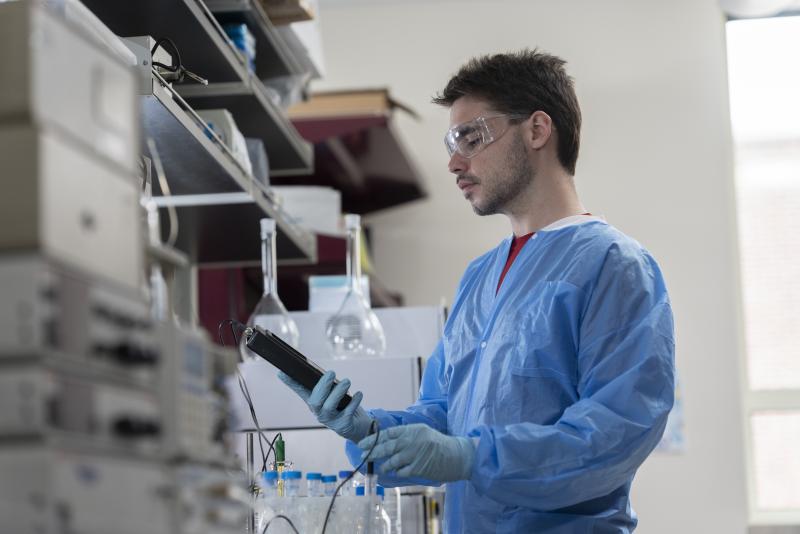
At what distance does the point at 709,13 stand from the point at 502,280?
3214 millimetres

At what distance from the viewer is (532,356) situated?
6.45ft

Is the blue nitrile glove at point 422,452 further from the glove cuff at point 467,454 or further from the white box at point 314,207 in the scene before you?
the white box at point 314,207

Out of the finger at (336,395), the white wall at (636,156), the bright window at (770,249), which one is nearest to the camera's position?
the finger at (336,395)

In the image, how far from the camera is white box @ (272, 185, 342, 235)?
3.90 metres

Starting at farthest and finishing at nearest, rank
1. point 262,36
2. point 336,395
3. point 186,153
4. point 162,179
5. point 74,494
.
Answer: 1. point 262,36
2. point 162,179
3. point 186,153
4. point 336,395
5. point 74,494

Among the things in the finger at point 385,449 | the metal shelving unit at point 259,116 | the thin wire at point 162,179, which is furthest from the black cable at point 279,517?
the metal shelving unit at point 259,116

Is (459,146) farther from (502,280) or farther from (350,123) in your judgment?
(350,123)

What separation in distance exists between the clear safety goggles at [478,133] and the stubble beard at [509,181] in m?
0.04

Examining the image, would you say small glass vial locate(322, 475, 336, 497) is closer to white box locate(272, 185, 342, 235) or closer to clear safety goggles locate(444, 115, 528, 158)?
clear safety goggles locate(444, 115, 528, 158)

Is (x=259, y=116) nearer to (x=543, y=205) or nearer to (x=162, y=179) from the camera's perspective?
(x=162, y=179)

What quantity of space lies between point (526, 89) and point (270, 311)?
918mm

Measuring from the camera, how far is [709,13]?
195 inches

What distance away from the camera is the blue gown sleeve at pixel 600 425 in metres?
1.77

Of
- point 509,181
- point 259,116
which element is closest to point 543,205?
point 509,181
